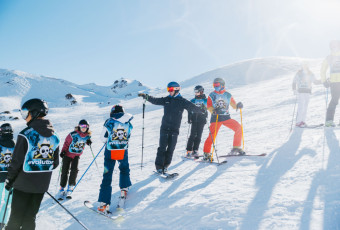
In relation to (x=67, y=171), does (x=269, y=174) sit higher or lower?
higher

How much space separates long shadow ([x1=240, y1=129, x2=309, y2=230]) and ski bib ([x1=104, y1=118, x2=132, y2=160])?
257 cm

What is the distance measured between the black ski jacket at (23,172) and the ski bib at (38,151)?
0.05 m

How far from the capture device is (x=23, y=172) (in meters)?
3.24

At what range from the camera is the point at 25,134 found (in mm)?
3160

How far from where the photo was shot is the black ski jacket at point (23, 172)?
→ 318 cm

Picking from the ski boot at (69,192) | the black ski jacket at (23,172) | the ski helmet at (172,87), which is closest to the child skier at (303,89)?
the ski helmet at (172,87)

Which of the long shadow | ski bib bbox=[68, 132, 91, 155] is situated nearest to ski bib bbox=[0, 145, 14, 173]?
ski bib bbox=[68, 132, 91, 155]

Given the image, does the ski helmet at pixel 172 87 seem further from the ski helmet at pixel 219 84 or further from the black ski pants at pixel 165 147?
the ski helmet at pixel 219 84

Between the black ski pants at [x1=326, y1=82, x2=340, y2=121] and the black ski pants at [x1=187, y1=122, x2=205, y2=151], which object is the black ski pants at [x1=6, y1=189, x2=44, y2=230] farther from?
the black ski pants at [x1=326, y1=82, x2=340, y2=121]

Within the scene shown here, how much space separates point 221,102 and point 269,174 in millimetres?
2550

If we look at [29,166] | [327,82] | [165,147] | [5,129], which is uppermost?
[327,82]

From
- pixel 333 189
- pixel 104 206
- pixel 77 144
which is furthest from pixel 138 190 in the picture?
pixel 333 189

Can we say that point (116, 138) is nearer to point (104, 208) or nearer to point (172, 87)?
point (104, 208)

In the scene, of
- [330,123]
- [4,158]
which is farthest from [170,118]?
[330,123]
